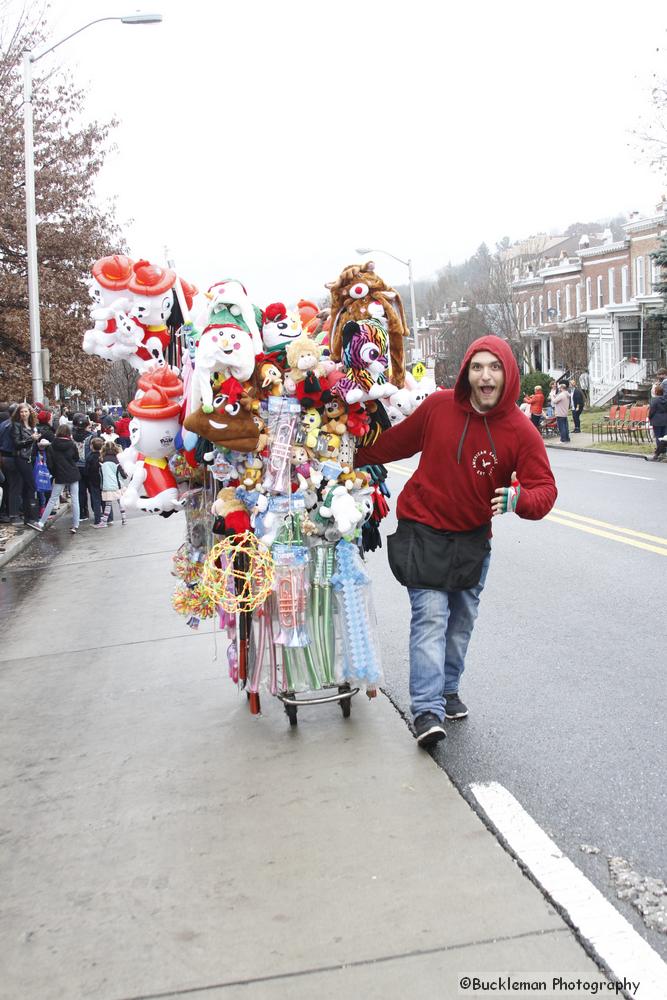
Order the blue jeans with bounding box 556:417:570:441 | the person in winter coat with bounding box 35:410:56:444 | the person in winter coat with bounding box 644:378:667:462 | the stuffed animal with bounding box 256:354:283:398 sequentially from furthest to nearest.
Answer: the blue jeans with bounding box 556:417:570:441 < the person in winter coat with bounding box 644:378:667:462 < the person in winter coat with bounding box 35:410:56:444 < the stuffed animal with bounding box 256:354:283:398

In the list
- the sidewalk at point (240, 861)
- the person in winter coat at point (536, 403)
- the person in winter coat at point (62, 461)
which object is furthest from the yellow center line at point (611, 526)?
the person in winter coat at point (536, 403)

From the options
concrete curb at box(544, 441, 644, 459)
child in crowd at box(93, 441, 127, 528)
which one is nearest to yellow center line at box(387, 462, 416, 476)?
concrete curb at box(544, 441, 644, 459)

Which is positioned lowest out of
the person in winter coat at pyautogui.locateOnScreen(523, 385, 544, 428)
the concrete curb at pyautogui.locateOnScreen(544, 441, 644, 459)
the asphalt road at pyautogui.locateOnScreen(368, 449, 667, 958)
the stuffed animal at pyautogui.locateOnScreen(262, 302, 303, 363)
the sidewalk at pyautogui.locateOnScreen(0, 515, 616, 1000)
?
the sidewalk at pyautogui.locateOnScreen(0, 515, 616, 1000)

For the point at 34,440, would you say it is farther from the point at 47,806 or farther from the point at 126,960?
the point at 126,960

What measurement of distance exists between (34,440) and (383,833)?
13113 millimetres

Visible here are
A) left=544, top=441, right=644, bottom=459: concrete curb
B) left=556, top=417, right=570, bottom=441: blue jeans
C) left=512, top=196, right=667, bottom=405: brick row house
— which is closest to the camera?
left=544, top=441, right=644, bottom=459: concrete curb

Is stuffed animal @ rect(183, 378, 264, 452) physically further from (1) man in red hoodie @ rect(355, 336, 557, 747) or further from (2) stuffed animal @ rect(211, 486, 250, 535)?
(1) man in red hoodie @ rect(355, 336, 557, 747)

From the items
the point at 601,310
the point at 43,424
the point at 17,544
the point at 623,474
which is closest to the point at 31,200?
the point at 43,424

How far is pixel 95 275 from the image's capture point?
5.62m

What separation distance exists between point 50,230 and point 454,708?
22.2 meters

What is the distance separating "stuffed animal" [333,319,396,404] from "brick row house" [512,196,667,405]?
31.0 meters

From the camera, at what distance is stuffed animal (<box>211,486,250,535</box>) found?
4812mm

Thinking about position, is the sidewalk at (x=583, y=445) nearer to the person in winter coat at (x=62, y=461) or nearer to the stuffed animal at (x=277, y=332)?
the person in winter coat at (x=62, y=461)

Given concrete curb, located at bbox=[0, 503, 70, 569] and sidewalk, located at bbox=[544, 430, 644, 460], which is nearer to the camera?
concrete curb, located at bbox=[0, 503, 70, 569]
